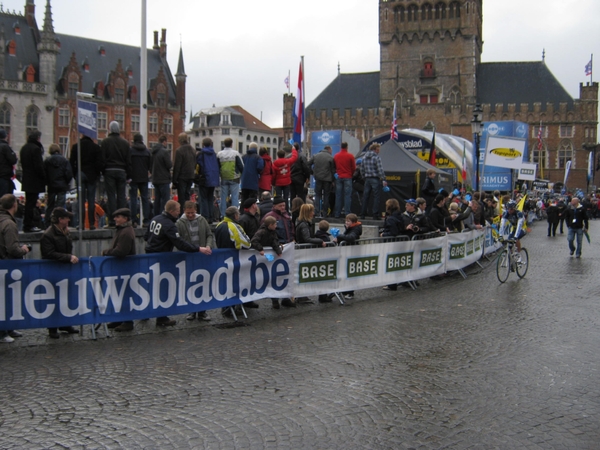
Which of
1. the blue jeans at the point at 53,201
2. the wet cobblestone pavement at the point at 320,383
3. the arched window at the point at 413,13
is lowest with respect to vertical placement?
the wet cobblestone pavement at the point at 320,383

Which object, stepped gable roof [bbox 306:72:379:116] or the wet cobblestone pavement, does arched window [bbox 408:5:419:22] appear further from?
the wet cobblestone pavement

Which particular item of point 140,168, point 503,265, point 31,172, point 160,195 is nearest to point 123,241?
point 31,172

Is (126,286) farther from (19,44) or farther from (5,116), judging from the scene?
(19,44)

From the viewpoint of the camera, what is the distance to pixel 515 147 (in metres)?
22.6

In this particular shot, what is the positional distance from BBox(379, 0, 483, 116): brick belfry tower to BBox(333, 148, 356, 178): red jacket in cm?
6723

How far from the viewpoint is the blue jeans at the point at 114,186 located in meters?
12.5

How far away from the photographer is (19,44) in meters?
59.4

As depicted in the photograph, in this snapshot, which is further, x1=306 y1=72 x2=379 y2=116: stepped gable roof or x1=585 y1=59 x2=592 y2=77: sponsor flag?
x1=306 y1=72 x2=379 y2=116: stepped gable roof

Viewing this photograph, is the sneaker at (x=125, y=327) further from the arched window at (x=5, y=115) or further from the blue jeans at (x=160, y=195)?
the arched window at (x=5, y=115)

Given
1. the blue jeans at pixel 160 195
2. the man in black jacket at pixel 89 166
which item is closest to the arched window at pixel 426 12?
the blue jeans at pixel 160 195

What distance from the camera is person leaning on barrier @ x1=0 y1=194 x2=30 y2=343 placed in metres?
8.41

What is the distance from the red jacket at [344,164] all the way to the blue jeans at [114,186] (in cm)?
633

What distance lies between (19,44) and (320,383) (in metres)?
61.5

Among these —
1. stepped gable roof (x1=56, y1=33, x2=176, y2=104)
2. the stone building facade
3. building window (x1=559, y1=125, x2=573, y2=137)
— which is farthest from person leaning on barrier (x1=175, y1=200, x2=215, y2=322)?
building window (x1=559, y1=125, x2=573, y2=137)
